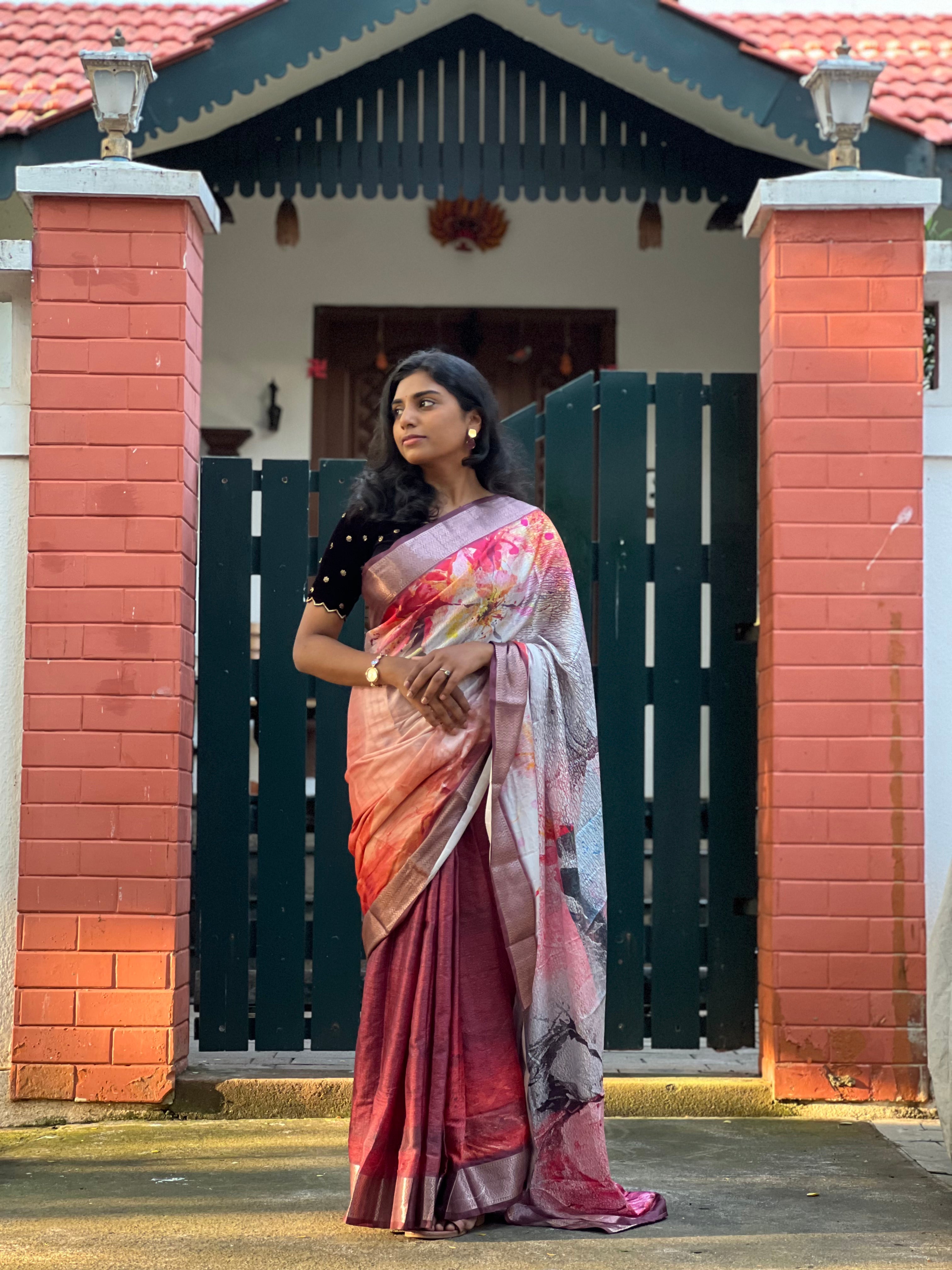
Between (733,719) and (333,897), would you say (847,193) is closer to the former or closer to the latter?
(733,719)

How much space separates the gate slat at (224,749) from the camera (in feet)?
13.7

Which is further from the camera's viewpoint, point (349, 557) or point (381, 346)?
point (381, 346)

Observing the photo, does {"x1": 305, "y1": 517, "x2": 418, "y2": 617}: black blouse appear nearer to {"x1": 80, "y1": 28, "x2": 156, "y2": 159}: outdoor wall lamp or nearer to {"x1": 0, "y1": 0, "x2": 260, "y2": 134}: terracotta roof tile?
{"x1": 80, "y1": 28, "x2": 156, "y2": 159}: outdoor wall lamp

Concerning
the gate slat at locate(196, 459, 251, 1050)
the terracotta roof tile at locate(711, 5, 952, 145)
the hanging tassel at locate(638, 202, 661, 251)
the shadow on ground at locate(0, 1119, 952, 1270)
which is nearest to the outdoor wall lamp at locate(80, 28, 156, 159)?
the gate slat at locate(196, 459, 251, 1050)

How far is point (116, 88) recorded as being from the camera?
4195mm

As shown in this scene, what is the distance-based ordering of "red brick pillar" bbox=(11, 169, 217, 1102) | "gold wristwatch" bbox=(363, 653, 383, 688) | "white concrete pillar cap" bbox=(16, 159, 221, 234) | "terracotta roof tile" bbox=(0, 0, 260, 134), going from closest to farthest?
1. "gold wristwatch" bbox=(363, 653, 383, 688)
2. "red brick pillar" bbox=(11, 169, 217, 1102)
3. "white concrete pillar cap" bbox=(16, 159, 221, 234)
4. "terracotta roof tile" bbox=(0, 0, 260, 134)

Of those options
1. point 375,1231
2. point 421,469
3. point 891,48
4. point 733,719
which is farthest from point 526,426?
point 891,48

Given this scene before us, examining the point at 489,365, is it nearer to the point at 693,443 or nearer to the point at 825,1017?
the point at 693,443

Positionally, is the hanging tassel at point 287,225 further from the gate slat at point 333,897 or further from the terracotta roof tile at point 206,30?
the gate slat at point 333,897

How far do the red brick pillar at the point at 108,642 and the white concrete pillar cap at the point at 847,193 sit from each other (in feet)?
5.26

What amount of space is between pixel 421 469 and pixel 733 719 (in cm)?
147

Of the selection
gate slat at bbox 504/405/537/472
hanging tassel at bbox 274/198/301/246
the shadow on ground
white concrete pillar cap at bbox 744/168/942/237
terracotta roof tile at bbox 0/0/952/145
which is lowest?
the shadow on ground

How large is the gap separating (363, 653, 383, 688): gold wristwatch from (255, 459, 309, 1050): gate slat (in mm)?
1276

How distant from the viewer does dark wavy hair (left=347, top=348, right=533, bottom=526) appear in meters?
3.13
